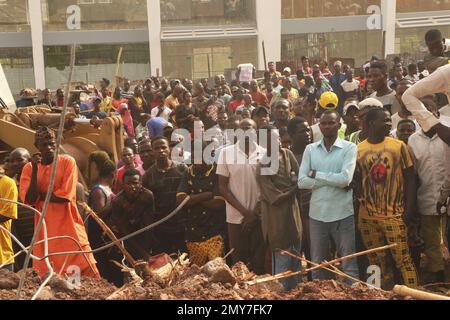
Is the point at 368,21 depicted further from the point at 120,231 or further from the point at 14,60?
the point at 120,231

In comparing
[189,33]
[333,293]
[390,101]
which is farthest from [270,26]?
[333,293]

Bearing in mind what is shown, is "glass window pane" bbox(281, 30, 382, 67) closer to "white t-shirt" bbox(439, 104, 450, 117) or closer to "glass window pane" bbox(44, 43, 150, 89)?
"glass window pane" bbox(44, 43, 150, 89)

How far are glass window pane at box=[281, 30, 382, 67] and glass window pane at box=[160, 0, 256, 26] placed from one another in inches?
80.2

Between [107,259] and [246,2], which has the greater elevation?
[246,2]

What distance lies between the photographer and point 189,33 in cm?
3753

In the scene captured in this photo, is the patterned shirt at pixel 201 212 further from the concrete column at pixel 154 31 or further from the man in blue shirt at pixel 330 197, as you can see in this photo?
the concrete column at pixel 154 31

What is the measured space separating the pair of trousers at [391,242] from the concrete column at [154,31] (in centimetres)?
3083

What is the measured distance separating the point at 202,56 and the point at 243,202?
30172mm

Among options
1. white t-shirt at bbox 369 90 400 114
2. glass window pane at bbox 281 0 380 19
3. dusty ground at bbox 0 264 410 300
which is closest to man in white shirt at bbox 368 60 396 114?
white t-shirt at bbox 369 90 400 114

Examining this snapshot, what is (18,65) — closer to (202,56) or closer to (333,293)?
(202,56)

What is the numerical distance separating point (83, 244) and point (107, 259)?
1.29 ft

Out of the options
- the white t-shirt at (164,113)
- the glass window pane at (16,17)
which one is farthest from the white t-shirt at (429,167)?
the glass window pane at (16,17)
